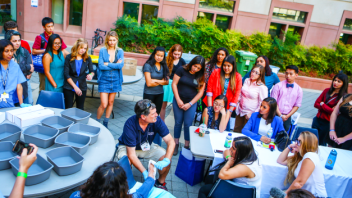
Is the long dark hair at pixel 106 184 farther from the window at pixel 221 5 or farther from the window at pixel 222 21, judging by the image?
the window at pixel 222 21

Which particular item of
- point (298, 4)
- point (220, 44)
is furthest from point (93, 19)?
point (298, 4)

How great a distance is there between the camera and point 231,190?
2113mm

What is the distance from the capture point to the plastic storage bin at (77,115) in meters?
2.84

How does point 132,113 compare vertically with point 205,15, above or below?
below

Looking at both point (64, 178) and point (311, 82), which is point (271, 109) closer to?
point (64, 178)

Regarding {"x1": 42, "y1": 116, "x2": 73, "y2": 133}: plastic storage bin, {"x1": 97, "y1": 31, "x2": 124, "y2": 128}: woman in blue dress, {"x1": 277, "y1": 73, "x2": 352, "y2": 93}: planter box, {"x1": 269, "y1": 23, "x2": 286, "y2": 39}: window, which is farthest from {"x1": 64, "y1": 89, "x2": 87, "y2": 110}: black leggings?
{"x1": 269, "y1": 23, "x2": 286, "y2": 39}: window

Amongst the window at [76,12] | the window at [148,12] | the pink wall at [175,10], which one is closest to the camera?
the pink wall at [175,10]

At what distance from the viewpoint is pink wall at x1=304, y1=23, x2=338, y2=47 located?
10953 mm

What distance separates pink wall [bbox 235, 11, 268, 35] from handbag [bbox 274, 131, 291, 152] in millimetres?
8095

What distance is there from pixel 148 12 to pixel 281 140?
8739 millimetres

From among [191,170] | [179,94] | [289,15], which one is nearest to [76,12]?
[179,94]

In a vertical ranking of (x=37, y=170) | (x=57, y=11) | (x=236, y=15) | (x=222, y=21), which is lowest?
(x=37, y=170)

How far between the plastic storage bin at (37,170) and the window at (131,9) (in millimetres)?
9155

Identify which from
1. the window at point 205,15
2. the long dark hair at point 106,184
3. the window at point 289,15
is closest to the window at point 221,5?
the window at point 205,15
